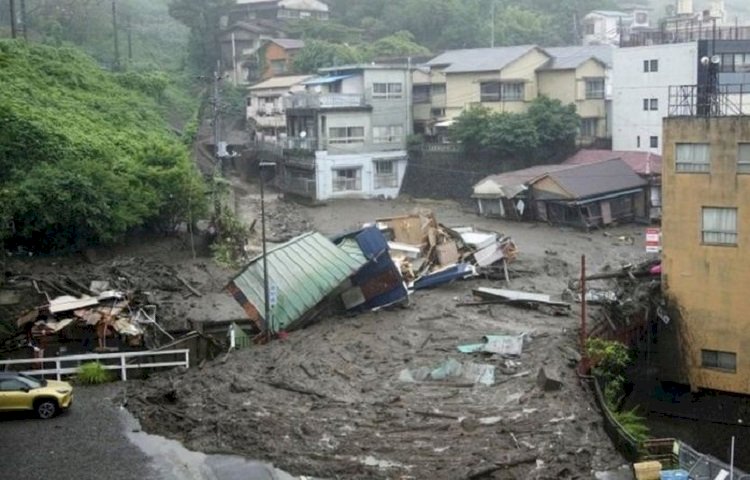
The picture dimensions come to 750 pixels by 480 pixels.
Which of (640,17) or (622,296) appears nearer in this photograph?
(622,296)

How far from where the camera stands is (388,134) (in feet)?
166

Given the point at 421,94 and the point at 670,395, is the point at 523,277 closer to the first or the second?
the point at 670,395

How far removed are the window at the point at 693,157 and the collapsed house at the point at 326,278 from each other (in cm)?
813

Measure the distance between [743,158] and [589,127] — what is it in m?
24.0

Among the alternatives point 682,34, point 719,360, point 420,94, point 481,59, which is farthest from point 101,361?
point 682,34

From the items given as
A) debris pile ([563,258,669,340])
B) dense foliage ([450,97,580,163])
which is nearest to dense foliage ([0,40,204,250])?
debris pile ([563,258,669,340])

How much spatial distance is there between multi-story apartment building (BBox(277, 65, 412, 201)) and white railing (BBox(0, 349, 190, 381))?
25.5 m

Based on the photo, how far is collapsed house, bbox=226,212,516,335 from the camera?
25047 millimetres

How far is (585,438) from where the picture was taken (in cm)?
1702

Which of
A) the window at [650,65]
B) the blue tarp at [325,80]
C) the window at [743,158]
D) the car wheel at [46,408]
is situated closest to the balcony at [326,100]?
the blue tarp at [325,80]

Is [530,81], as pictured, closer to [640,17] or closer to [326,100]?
[326,100]

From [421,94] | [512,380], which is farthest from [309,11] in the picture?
[512,380]

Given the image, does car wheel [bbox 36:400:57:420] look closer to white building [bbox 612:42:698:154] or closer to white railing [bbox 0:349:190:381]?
white railing [bbox 0:349:190:381]

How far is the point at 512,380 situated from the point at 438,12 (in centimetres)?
5381
